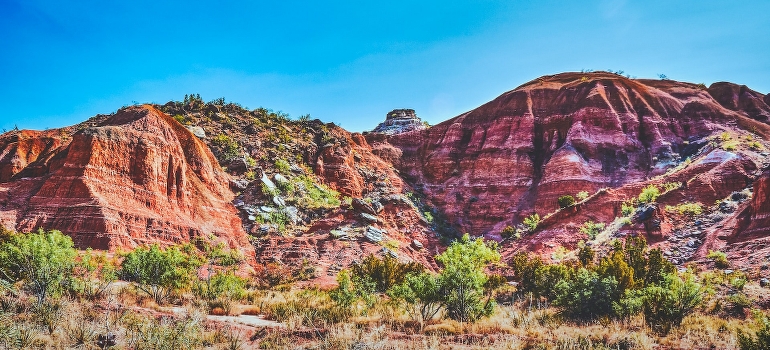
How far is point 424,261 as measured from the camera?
36844 millimetres

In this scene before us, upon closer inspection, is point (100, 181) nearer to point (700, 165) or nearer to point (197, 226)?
point (197, 226)

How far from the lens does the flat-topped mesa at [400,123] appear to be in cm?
7288

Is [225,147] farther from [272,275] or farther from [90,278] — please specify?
[90,278]

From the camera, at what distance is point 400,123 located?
245 ft

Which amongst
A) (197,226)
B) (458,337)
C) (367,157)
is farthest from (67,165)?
(367,157)

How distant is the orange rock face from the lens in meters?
25.5

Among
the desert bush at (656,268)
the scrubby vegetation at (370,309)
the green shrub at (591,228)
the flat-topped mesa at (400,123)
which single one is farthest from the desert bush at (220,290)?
the flat-topped mesa at (400,123)

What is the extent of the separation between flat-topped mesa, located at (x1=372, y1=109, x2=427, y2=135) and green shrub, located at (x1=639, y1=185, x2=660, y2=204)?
4042cm

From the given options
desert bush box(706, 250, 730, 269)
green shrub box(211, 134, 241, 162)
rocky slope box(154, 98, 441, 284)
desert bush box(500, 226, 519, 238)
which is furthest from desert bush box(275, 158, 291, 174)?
desert bush box(706, 250, 730, 269)

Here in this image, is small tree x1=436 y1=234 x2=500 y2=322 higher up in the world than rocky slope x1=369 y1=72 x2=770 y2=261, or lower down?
lower down

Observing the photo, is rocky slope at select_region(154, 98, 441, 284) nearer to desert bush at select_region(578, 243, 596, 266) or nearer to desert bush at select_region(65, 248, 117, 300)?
desert bush at select_region(65, 248, 117, 300)

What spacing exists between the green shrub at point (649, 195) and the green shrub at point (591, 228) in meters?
3.68

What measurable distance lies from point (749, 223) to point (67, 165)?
132 ft

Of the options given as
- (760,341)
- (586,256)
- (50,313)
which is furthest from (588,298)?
(50,313)
